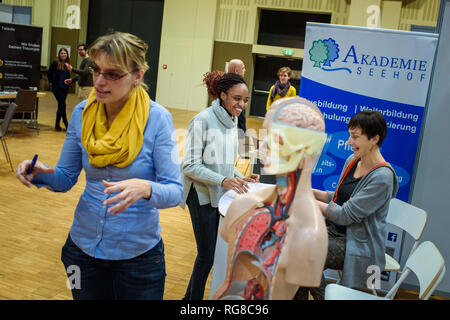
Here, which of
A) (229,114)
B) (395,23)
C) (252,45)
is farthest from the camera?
(252,45)

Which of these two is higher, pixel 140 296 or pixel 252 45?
pixel 252 45

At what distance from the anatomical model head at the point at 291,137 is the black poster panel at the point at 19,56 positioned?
946 cm

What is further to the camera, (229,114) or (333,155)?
(333,155)

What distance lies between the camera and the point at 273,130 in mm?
1178

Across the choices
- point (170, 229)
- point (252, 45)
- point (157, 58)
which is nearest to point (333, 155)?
point (170, 229)

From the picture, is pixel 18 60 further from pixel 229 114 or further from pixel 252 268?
pixel 252 268

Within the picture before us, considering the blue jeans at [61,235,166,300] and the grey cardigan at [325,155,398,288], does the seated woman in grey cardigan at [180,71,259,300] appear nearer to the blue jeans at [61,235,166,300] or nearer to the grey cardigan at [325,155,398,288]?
the grey cardigan at [325,155,398,288]

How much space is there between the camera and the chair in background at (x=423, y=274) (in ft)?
7.04

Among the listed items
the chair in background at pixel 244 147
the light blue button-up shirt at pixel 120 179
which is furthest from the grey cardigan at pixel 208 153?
the chair in background at pixel 244 147

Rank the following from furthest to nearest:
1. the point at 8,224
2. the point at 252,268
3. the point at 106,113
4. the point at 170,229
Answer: the point at 170,229 < the point at 8,224 < the point at 106,113 < the point at 252,268

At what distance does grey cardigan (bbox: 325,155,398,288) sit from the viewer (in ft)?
8.45

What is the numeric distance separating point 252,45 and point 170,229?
501 inches

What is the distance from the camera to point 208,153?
278 centimetres

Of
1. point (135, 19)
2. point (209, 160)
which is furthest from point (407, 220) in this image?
point (135, 19)
